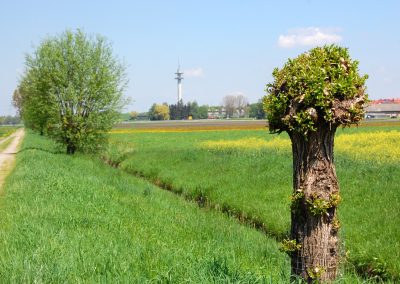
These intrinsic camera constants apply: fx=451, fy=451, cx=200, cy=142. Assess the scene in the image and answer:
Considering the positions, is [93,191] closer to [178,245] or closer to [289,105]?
[178,245]

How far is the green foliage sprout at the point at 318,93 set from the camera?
391 centimetres

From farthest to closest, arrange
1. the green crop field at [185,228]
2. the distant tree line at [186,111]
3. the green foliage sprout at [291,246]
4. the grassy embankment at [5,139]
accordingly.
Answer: the distant tree line at [186,111]
the grassy embankment at [5,139]
the green crop field at [185,228]
the green foliage sprout at [291,246]

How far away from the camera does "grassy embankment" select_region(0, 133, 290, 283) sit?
4.97m

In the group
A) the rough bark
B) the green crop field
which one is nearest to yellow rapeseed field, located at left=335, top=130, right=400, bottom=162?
the green crop field

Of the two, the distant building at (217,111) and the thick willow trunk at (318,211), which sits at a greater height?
the distant building at (217,111)

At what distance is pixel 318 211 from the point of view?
393 cm

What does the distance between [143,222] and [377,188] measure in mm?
7083

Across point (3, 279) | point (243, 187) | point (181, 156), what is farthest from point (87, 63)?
point (3, 279)

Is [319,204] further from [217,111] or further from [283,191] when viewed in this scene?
[217,111]

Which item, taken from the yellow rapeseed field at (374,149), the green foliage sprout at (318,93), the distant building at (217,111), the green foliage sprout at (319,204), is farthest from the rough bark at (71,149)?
the distant building at (217,111)

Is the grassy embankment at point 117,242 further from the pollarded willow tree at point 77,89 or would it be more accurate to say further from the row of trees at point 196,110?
the row of trees at point 196,110

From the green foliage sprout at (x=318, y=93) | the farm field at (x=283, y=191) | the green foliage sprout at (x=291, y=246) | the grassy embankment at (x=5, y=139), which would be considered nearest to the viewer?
the green foliage sprout at (x=318, y=93)

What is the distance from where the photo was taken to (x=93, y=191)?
39.0 ft

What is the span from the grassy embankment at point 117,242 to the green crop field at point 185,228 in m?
0.02
